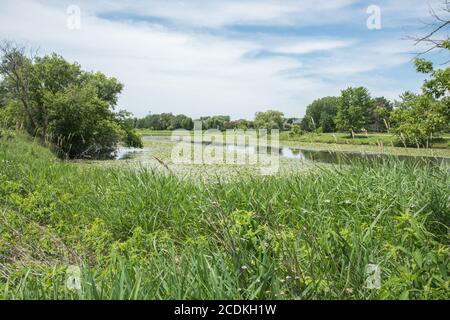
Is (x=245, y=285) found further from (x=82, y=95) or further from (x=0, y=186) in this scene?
(x=82, y=95)

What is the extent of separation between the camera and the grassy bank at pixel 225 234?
234cm

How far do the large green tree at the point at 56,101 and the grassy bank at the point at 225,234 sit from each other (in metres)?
19.4

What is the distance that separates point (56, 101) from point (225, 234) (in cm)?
2678

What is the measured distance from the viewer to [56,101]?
1030 inches

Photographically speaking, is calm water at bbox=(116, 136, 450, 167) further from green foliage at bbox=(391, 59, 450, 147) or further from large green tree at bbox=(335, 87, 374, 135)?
large green tree at bbox=(335, 87, 374, 135)

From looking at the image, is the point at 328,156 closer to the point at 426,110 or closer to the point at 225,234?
the point at 426,110

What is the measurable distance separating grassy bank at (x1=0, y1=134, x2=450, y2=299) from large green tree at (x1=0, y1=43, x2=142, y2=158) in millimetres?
19389

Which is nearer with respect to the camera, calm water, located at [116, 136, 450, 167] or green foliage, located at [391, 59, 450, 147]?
calm water, located at [116, 136, 450, 167]

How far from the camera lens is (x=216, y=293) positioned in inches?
88.3

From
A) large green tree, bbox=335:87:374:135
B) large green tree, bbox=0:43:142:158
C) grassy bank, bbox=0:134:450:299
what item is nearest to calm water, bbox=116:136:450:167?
grassy bank, bbox=0:134:450:299

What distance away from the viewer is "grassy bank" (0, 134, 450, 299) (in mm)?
2344

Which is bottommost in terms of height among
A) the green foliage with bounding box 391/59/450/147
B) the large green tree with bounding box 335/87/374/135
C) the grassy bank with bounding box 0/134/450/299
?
the grassy bank with bounding box 0/134/450/299
